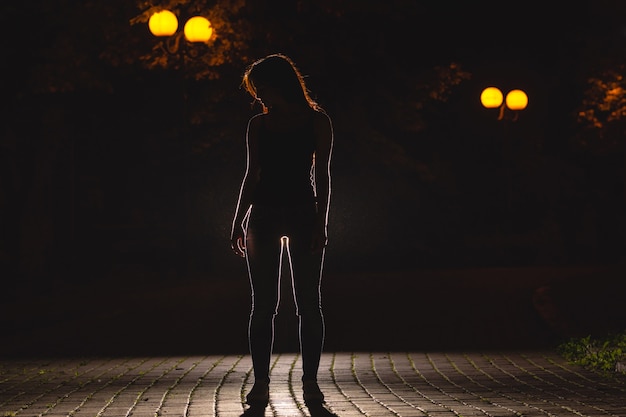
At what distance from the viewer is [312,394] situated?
26.0ft

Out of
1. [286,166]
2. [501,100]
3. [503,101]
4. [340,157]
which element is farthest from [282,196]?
[340,157]

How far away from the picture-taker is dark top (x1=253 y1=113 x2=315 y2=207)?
765 cm

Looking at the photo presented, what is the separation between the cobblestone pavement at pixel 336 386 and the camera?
25.4 ft

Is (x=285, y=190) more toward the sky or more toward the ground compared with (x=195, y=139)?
more toward the ground

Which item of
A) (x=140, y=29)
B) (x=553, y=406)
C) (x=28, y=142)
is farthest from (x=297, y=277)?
(x=28, y=142)

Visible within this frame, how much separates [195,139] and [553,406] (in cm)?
2265

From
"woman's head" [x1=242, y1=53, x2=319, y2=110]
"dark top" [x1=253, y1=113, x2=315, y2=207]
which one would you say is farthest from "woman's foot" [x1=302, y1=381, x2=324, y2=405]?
"woman's head" [x1=242, y1=53, x2=319, y2=110]

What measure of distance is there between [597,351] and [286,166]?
4549 millimetres

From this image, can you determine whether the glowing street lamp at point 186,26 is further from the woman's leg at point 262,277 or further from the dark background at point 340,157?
the woman's leg at point 262,277

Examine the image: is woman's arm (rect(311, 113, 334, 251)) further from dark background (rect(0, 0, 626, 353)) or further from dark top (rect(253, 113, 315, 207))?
dark background (rect(0, 0, 626, 353))

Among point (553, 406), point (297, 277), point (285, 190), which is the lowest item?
point (553, 406)

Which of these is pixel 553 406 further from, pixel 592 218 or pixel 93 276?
pixel 592 218

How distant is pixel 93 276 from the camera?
31.1 meters

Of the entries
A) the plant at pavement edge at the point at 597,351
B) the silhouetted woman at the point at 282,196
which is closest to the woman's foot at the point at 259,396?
the silhouetted woman at the point at 282,196
